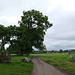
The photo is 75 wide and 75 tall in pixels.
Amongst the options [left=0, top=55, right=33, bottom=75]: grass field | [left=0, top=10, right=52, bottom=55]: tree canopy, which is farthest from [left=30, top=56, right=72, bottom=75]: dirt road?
[left=0, top=10, right=52, bottom=55]: tree canopy

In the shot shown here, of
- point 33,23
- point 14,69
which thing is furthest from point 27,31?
point 14,69

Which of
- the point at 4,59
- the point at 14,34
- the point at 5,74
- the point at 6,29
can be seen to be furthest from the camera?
the point at 14,34

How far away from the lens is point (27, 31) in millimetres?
48688

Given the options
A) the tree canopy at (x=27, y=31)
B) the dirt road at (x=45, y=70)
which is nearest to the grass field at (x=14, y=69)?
the dirt road at (x=45, y=70)

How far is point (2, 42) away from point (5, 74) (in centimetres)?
4561

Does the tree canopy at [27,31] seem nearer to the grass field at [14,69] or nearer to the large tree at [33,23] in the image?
the large tree at [33,23]

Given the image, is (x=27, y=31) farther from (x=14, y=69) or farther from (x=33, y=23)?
(x=14, y=69)

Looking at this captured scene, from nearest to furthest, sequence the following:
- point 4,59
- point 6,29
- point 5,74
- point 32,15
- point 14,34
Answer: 1. point 5,74
2. point 4,59
3. point 32,15
4. point 6,29
5. point 14,34

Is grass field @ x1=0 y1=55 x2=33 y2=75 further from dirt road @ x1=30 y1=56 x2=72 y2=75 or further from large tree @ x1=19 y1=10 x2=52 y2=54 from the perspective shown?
large tree @ x1=19 y1=10 x2=52 y2=54

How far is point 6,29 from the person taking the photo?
52688mm

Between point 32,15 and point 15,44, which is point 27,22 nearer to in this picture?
point 32,15

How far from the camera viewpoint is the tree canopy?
4712cm

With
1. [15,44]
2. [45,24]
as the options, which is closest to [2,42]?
[15,44]

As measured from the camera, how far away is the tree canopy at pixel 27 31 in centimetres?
4712
